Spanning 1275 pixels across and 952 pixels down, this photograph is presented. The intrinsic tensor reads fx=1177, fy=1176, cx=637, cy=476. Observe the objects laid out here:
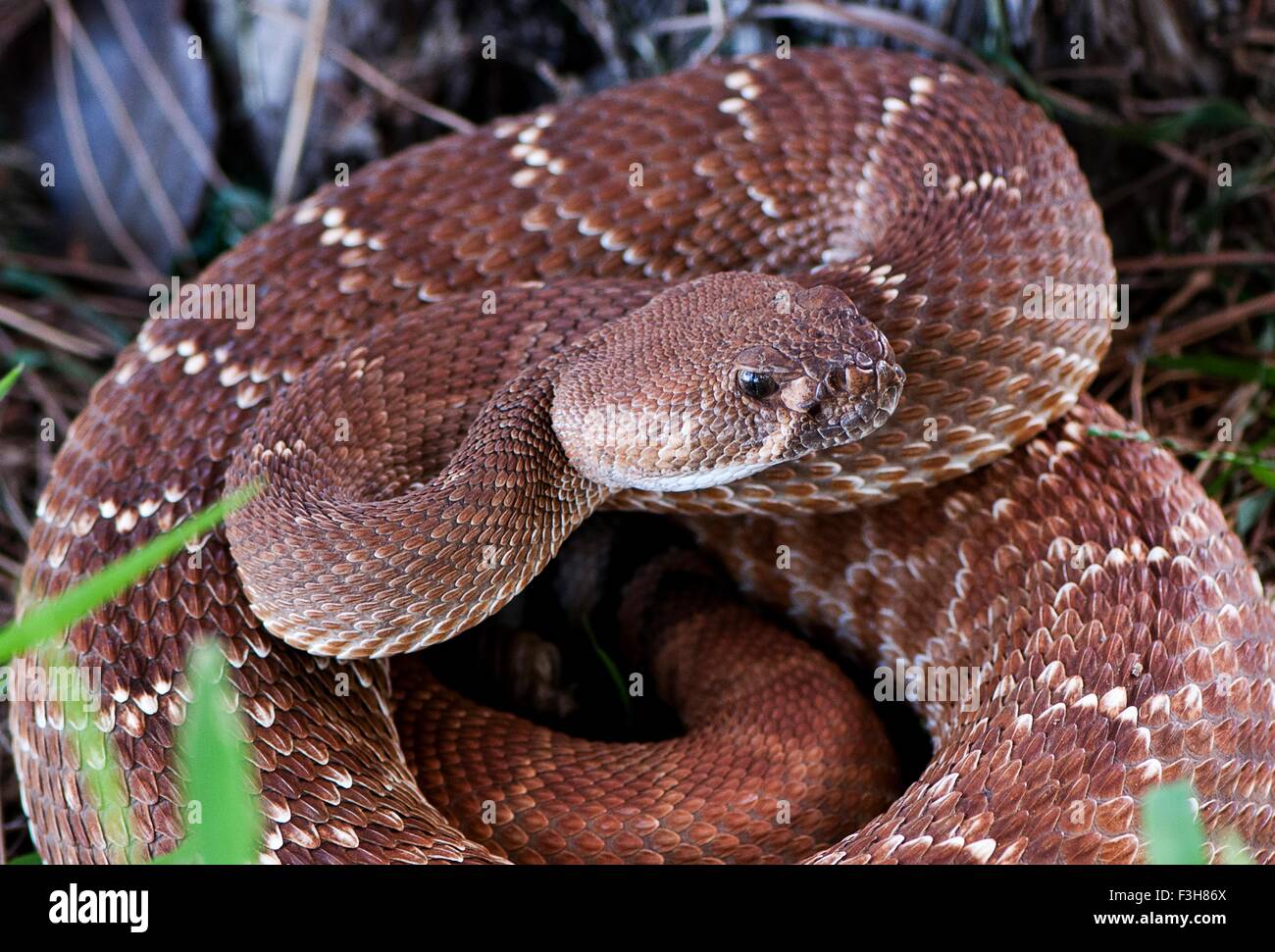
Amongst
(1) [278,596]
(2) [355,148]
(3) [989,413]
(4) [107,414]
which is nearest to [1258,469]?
(3) [989,413]

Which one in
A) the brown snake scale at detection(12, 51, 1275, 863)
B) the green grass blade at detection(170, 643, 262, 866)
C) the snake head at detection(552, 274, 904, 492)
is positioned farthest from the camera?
the snake head at detection(552, 274, 904, 492)

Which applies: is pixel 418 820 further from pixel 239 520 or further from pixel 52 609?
pixel 52 609

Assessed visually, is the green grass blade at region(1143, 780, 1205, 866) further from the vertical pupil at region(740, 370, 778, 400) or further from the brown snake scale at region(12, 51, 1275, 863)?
the vertical pupil at region(740, 370, 778, 400)

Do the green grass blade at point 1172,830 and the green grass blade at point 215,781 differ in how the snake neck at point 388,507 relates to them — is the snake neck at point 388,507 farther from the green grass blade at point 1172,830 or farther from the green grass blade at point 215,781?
the green grass blade at point 1172,830

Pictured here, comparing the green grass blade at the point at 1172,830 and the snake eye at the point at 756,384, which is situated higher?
the snake eye at the point at 756,384

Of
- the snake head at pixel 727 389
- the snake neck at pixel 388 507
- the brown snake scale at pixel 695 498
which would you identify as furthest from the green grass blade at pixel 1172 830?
the snake neck at pixel 388 507

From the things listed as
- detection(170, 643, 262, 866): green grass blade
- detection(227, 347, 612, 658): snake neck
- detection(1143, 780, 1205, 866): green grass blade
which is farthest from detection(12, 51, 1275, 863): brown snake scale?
detection(170, 643, 262, 866): green grass blade
